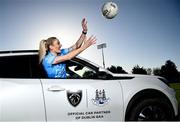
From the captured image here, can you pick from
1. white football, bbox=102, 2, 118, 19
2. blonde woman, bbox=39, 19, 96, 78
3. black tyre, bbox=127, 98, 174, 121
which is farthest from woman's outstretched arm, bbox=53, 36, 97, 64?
white football, bbox=102, 2, 118, 19

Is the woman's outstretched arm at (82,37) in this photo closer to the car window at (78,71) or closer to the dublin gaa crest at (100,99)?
the car window at (78,71)

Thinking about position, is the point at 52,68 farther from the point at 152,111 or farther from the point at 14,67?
the point at 152,111

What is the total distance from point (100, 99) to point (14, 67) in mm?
1348

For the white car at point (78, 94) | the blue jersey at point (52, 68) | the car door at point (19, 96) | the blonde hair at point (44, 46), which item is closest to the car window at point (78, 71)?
the white car at point (78, 94)

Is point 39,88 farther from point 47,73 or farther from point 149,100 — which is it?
point 149,100

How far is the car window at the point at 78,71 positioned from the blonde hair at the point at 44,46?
0.47m

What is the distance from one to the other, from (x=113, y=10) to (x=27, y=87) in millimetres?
4222

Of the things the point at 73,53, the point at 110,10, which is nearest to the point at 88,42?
the point at 73,53

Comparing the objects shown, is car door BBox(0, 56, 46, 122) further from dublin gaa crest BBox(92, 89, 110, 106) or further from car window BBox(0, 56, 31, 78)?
dublin gaa crest BBox(92, 89, 110, 106)

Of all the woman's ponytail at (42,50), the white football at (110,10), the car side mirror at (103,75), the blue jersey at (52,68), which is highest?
the white football at (110,10)

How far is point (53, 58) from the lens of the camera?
19.7ft

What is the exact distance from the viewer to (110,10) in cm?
921

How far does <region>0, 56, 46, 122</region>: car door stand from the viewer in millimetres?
5426

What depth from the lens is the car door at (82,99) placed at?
223 inches
